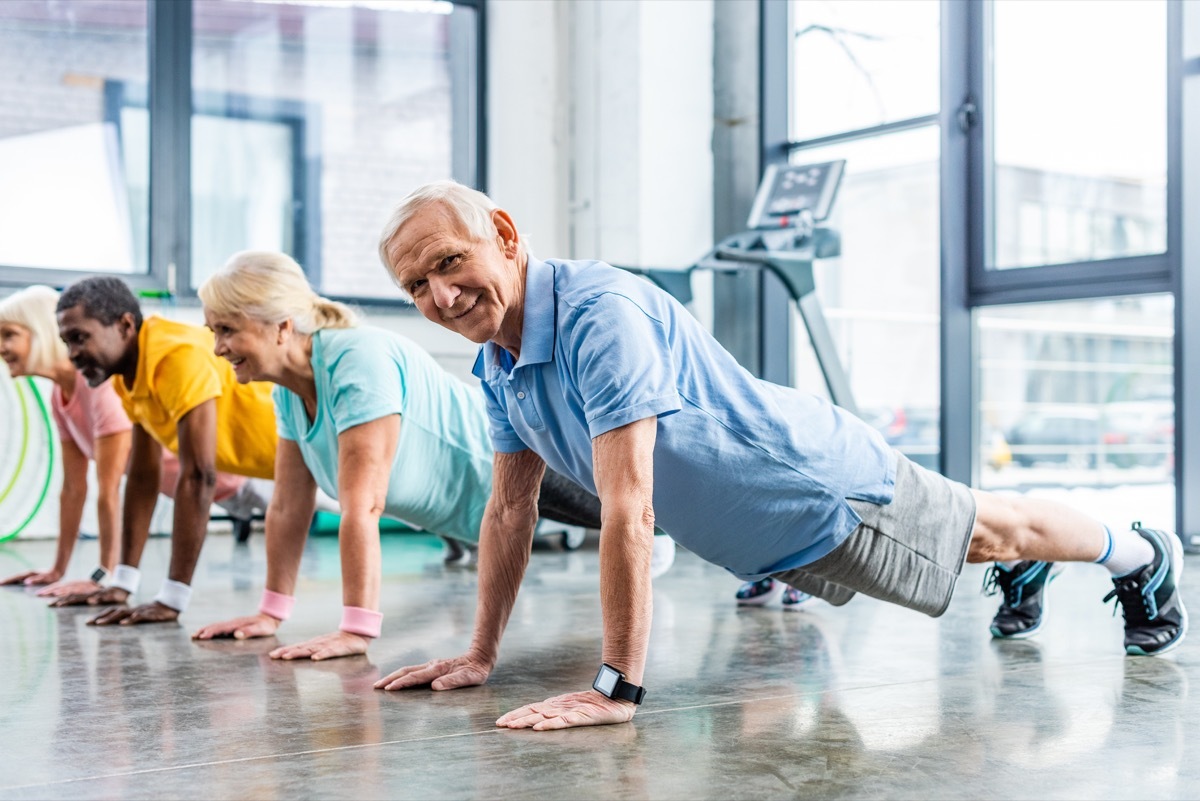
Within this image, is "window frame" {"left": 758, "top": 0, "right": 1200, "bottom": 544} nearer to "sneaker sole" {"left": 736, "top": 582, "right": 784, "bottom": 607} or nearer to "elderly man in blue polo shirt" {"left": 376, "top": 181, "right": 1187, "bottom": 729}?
"sneaker sole" {"left": 736, "top": 582, "right": 784, "bottom": 607}

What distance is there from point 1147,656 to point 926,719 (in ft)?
2.32

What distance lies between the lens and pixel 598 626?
2738mm

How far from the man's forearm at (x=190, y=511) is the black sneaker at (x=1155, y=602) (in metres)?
1.92

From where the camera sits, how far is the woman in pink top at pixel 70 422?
3.25 m

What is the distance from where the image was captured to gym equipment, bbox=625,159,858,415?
446cm

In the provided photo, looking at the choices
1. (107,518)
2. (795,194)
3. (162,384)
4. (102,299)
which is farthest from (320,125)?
Answer: (162,384)

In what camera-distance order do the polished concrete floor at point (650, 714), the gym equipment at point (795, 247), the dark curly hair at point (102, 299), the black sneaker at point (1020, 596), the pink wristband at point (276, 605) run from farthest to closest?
1. the gym equipment at point (795, 247)
2. the dark curly hair at point (102, 299)
3. the pink wristband at point (276, 605)
4. the black sneaker at point (1020, 596)
5. the polished concrete floor at point (650, 714)

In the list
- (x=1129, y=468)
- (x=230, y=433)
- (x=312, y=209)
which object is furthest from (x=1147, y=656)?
(x=312, y=209)

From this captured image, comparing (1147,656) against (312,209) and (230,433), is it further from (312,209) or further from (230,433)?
(312,209)

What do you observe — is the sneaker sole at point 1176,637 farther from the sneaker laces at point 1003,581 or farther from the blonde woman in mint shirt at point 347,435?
the blonde woman in mint shirt at point 347,435

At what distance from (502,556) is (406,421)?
0.65 metres

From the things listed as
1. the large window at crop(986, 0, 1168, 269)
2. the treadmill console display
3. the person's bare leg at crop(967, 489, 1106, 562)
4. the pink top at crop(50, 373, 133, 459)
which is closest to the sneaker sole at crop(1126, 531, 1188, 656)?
the person's bare leg at crop(967, 489, 1106, 562)

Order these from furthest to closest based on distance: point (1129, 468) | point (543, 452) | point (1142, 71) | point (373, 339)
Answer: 1. point (1129, 468)
2. point (1142, 71)
3. point (373, 339)
4. point (543, 452)

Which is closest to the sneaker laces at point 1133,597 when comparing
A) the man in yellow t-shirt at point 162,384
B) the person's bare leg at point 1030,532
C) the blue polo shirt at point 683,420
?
the person's bare leg at point 1030,532
